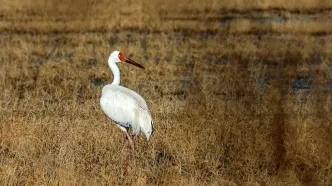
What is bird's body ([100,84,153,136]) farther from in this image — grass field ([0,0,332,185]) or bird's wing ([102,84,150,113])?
grass field ([0,0,332,185])

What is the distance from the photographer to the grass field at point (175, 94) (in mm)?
7109

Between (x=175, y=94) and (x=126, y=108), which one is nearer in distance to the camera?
(x=126, y=108)

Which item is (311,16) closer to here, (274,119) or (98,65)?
(98,65)

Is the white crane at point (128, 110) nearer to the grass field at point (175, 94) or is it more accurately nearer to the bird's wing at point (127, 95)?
the bird's wing at point (127, 95)

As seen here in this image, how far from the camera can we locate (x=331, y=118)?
836 centimetres

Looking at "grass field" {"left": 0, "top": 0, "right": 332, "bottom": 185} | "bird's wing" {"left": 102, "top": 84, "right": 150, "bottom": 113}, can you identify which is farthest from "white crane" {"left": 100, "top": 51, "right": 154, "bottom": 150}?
"grass field" {"left": 0, "top": 0, "right": 332, "bottom": 185}

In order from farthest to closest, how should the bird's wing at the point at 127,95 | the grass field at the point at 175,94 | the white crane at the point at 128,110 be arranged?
the bird's wing at the point at 127,95 → the white crane at the point at 128,110 → the grass field at the point at 175,94

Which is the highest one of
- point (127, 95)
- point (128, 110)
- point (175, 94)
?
point (127, 95)

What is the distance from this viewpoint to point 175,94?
1147cm

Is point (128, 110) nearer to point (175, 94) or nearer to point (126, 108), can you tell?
point (126, 108)

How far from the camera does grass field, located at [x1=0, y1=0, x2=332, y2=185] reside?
7.11m

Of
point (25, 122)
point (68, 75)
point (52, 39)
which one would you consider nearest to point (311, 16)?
point (52, 39)

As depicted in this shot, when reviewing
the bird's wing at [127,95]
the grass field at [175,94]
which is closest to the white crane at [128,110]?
the bird's wing at [127,95]

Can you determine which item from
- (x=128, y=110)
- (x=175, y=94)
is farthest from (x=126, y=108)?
(x=175, y=94)
